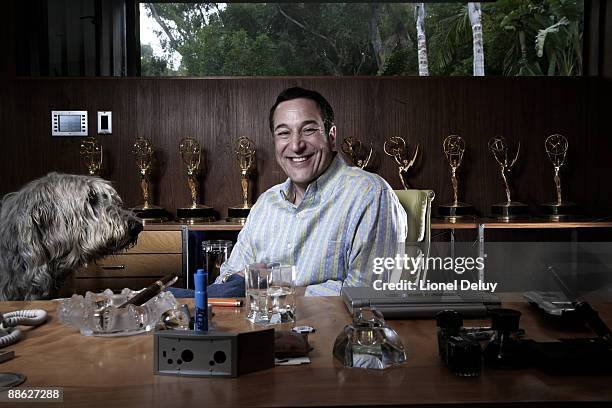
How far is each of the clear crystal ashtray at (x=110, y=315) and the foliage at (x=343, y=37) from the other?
3306 mm

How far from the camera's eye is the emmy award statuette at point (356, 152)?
14.9 ft

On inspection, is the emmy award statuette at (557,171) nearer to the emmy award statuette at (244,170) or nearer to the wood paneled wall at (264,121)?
the wood paneled wall at (264,121)

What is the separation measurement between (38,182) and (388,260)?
158 centimetres

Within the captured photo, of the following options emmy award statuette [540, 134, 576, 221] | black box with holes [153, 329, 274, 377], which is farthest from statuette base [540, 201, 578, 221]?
black box with holes [153, 329, 274, 377]

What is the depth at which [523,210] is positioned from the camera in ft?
14.4

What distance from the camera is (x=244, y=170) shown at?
4.46 meters

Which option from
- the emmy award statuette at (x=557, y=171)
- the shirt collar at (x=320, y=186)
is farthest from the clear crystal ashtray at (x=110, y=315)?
the emmy award statuette at (x=557, y=171)

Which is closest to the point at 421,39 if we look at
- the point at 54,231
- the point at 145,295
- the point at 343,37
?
the point at 343,37

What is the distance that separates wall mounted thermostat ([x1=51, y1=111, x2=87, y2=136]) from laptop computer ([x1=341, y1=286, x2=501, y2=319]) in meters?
3.22

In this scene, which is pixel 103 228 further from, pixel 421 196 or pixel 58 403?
pixel 58 403

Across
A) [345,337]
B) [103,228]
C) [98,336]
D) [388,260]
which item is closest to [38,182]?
[103,228]

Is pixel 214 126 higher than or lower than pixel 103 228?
higher

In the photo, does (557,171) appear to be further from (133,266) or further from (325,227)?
(133,266)

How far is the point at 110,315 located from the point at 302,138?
1.49 meters
